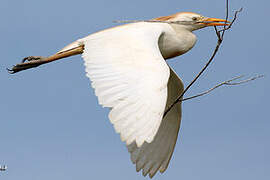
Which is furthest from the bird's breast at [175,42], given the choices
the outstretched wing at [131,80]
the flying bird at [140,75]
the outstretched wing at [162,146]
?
the outstretched wing at [131,80]

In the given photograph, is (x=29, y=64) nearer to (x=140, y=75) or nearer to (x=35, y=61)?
(x=35, y=61)

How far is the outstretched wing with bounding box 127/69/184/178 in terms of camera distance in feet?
28.0

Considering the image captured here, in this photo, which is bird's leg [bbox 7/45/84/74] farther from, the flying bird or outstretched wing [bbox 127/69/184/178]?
outstretched wing [bbox 127/69/184/178]

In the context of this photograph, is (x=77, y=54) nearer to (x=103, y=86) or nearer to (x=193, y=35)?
(x=193, y=35)

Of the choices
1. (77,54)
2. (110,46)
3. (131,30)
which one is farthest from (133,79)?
(77,54)

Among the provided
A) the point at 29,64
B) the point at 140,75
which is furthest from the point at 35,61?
the point at 140,75

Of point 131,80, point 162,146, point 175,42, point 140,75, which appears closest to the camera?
point 131,80

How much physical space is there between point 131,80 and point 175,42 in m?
2.69

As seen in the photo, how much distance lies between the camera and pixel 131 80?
21.5 ft

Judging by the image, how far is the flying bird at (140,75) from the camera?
608 centimetres

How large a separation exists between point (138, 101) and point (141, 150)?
243cm

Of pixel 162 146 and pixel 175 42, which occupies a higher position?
pixel 175 42

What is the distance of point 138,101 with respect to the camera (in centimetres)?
623

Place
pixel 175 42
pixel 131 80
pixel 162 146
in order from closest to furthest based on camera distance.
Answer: pixel 131 80 < pixel 162 146 < pixel 175 42
